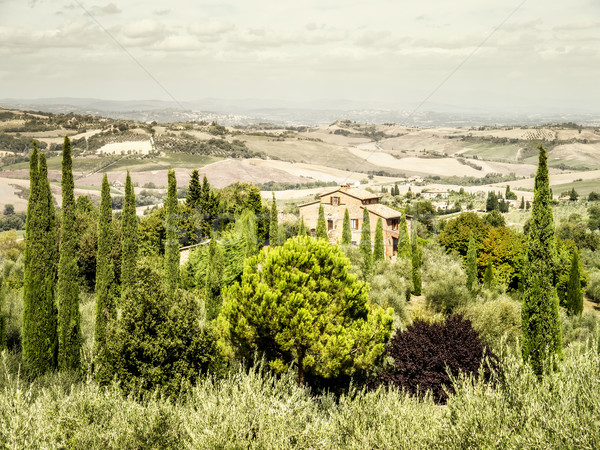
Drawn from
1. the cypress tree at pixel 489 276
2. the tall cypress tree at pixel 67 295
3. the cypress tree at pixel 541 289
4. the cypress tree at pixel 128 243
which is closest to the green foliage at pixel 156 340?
the tall cypress tree at pixel 67 295

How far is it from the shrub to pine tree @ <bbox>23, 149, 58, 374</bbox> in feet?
33.3

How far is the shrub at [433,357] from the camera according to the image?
562 inches

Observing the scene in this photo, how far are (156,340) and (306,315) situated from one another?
4288mm

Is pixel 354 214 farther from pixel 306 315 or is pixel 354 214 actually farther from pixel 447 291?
pixel 306 315

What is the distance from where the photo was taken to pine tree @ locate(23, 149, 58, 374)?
1481 centimetres

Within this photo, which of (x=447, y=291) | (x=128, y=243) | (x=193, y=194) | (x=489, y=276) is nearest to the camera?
(x=128, y=243)

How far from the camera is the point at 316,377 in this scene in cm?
1559

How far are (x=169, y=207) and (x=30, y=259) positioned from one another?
339 inches

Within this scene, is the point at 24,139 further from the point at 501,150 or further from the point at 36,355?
the point at 501,150

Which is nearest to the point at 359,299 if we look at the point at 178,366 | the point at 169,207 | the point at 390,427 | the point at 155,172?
the point at 178,366

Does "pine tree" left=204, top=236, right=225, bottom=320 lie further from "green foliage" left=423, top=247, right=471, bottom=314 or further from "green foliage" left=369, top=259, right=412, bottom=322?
"green foliage" left=423, top=247, right=471, bottom=314

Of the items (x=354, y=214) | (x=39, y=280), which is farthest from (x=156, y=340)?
(x=354, y=214)

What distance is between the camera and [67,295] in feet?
51.4

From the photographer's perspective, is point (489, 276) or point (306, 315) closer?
point (306, 315)
